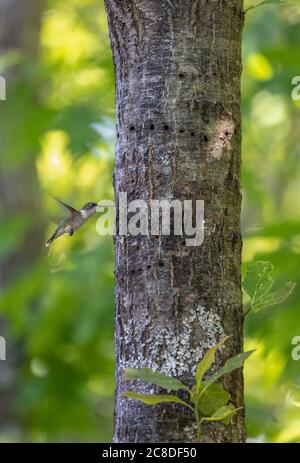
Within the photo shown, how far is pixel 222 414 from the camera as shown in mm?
1594

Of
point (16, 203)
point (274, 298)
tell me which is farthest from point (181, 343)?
point (16, 203)

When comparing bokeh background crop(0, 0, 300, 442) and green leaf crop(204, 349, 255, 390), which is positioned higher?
bokeh background crop(0, 0, 300, 442)

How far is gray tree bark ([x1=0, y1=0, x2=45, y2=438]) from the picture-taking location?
7.00 meters

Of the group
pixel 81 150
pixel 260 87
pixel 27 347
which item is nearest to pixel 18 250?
pixel 27 347

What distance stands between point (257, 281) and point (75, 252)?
3784 mm

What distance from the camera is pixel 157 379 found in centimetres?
160

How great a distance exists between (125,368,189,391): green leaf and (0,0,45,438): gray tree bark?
5.42 m

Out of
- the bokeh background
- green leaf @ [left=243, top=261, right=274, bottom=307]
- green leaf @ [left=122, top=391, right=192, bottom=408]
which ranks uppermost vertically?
the bokeh background

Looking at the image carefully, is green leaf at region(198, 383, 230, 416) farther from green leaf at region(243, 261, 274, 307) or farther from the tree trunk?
green leaf at region(243, 261, 274, 307)

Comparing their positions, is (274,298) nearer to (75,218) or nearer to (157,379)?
(157,379)

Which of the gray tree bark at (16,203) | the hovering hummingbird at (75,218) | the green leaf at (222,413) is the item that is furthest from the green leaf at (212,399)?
the gray tree bark at (16,203)

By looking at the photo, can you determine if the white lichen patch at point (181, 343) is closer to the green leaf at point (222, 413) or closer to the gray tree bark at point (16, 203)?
the green leaf at point (222, 413)

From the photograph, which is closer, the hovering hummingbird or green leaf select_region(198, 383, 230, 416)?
green leaf select_region(198, 383, 230, 416)

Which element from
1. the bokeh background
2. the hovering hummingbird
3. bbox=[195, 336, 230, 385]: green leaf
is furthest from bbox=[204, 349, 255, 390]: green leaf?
the bokeh background
